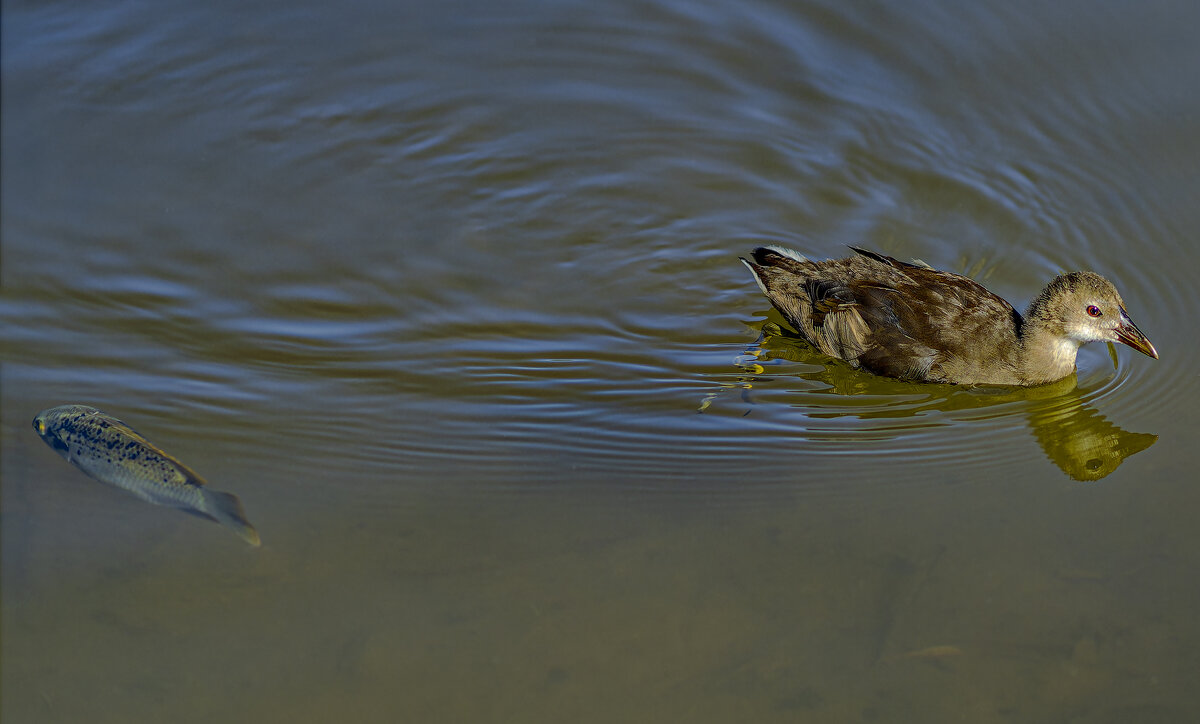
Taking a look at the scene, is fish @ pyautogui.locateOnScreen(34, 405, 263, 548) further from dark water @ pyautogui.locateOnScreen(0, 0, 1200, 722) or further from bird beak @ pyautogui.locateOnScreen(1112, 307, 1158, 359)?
bird beak @ pyautogui.locateOnScreen(1112, 307, 1158, 359)

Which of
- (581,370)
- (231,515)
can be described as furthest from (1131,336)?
(231,515)

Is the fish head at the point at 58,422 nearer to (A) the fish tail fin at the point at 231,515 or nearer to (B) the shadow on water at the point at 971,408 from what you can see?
(A) the fish tail fin at the point at 231,515

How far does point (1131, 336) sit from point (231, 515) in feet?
14.6

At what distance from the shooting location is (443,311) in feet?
21.7

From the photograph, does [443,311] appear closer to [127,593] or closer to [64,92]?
[127,593]

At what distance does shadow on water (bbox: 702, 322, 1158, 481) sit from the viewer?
548 cm

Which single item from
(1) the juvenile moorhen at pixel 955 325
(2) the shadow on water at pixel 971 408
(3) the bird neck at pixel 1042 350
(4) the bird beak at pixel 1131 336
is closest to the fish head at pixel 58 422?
(2) the shadow on water at pixel 971 408

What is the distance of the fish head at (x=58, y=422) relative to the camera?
5293 millimetres

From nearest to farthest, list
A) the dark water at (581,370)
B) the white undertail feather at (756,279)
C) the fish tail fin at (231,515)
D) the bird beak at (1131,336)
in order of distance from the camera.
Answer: the dark water at (581,370) < the fish tail fin at (231,515) < the bird beak at (1131,336) < the white undertail feather at (756,279)

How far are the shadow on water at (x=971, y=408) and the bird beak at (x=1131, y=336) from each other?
37 cm

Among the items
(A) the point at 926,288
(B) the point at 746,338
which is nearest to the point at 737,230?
(B) the point at 746,338

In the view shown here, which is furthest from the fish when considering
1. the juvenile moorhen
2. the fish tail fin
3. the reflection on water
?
the reflection on water

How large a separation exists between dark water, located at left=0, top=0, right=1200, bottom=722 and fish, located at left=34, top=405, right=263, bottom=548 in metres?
0.12

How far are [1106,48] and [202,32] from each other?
6.86 m
